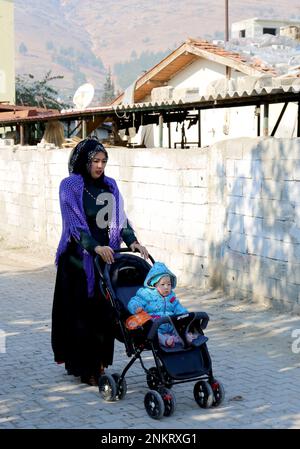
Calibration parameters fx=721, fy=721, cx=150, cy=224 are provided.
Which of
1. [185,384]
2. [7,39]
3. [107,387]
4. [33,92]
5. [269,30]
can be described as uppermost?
[269,30]

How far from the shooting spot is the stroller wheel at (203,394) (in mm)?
5297

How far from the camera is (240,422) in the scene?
5.10 meters

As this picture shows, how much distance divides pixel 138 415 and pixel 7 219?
11.2 meters

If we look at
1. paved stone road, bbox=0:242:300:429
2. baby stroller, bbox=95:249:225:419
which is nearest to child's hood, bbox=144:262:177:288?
baby stroller, bbox=95:249:225:419

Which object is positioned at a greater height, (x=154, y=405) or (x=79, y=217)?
(x=79, y=217)

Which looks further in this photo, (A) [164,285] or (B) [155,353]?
(A) [164,285]

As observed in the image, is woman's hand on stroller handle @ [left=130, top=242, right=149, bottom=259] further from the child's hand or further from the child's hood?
the child's hand

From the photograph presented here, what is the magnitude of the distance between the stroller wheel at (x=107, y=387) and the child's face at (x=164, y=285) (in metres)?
0.83

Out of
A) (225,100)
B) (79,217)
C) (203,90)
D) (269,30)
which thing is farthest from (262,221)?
(269,30)

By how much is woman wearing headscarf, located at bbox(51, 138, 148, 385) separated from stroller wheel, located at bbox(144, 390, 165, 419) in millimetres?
844

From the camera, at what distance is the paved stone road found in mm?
5172

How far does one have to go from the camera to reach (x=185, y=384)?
19.7 ft

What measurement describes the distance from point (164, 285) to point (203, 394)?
86 cm

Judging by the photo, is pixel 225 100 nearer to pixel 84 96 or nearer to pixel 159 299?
pixel 159 299
